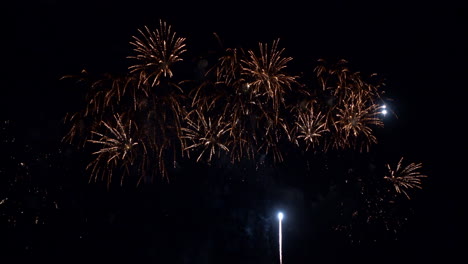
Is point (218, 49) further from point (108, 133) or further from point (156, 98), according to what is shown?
point (108, 133)

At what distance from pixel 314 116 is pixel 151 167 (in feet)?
14.0

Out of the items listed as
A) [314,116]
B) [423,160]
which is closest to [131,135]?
[314,116]

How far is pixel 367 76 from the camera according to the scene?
28.4 ft

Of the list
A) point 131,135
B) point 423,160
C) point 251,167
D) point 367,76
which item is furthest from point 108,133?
point 423,160

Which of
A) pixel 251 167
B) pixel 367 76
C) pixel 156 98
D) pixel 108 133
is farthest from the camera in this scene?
pixel 251 167

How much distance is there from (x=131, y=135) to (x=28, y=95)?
2.94 metres

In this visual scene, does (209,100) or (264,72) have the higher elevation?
(264,72)

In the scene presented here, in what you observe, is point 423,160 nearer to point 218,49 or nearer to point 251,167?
point 251,167

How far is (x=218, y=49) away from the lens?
289 inches

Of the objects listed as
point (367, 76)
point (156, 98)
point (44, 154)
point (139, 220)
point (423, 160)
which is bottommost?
point (139, 220)

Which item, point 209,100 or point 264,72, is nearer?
point 264,72

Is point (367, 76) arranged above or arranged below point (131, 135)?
above

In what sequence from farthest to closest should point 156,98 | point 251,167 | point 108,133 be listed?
point 251,167 → point 108,133 → point 156,98

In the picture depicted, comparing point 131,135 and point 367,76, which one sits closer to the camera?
point 131,135
